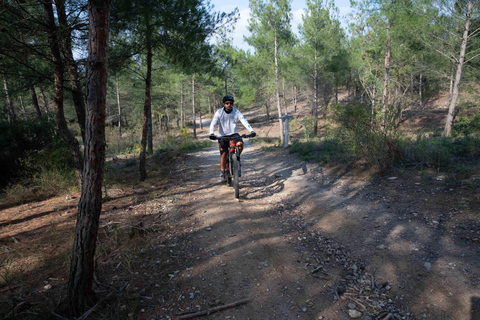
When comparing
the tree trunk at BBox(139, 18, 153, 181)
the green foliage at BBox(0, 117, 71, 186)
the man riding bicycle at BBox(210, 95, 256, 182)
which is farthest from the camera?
the green foliage at BBox(0, 117, 71, 186)

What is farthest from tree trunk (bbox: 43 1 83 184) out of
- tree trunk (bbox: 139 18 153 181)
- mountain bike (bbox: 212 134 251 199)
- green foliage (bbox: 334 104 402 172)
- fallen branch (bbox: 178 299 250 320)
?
green foliage (bbox: 334 104 402 172)

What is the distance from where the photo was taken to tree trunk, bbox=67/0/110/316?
7.75 feet

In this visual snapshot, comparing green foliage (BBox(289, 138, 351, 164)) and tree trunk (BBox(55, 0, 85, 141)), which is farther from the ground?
tree trunk (BBox(55, 0, 85, 141))

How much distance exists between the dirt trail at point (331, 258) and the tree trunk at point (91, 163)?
90 cm

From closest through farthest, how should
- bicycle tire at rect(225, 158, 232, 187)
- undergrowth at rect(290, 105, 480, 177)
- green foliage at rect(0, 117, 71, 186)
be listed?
undergrowth at rect(290, 105, 480, 177) → bicycle tire at rect(225, 158, 232, 187) → green foliage at rect(0, 117, 71, 186)

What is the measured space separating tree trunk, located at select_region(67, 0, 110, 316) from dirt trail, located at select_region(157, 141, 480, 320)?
90cm

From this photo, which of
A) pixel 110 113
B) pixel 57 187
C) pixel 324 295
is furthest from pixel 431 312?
pixel 110 113

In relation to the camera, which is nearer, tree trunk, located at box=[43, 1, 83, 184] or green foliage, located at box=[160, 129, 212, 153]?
tree trunk, located at box=[43, 1, 83, 184]

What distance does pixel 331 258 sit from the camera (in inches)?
128

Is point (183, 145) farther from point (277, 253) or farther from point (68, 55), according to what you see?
point (277, 253)

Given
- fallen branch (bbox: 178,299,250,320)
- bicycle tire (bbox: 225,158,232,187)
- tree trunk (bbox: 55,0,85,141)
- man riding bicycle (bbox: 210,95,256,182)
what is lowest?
fallen branch (bbox: 178,299,250,320)

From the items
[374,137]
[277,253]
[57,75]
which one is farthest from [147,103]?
[374,137]

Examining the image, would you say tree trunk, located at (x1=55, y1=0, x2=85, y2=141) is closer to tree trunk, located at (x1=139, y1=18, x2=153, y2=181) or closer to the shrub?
tree trunk, located at (x1=139, y1=18, x2=153, y2=181)

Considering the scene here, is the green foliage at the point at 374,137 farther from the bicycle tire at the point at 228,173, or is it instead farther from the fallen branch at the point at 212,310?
the fallen branch at the point at 212,310
